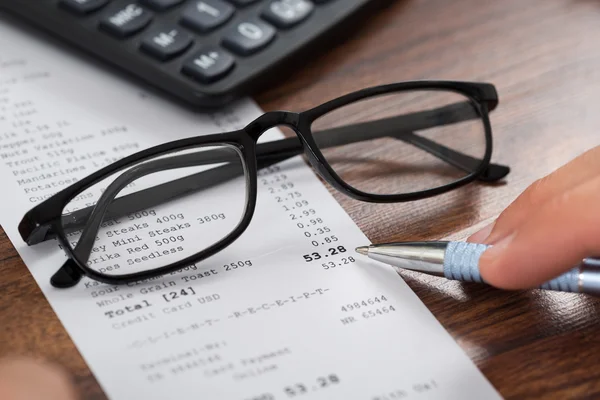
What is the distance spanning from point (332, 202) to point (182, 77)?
111mm

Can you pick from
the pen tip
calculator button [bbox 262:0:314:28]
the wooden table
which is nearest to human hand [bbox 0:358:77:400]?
the wooden table

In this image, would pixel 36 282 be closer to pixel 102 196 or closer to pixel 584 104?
pixel 102 196

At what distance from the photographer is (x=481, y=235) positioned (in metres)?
0.39

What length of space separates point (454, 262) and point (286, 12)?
0.68ft

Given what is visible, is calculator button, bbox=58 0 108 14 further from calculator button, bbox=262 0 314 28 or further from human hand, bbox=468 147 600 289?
human hand, bbox=468 147 600 289

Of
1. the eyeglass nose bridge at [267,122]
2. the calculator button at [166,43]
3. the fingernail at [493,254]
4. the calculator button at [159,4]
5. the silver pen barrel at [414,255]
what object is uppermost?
the calculator button at [159,4]

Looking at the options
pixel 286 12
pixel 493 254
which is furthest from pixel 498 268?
pixel 286 12

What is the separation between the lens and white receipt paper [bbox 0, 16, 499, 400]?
330 millimetres

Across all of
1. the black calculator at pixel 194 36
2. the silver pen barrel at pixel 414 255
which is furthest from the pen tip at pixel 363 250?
the black calculator at pixel 194 36

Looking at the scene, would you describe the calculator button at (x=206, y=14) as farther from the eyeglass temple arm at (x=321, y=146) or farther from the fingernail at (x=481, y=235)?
the fingernail at (x=481, y=235)

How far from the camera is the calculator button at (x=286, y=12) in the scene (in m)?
0.49

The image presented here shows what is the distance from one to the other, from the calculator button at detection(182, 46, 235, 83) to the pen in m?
0.14

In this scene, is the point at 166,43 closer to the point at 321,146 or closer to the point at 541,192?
the point at 321,146

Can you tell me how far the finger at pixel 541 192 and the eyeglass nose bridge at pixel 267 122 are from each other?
0.36ft
